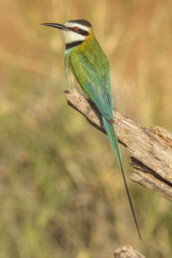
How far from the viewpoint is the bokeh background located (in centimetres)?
473

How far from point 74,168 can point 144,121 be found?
2.20 feet

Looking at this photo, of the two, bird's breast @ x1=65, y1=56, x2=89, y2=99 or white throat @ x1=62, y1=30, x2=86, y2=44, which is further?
white throat @ x1=62, y1=30, x2=86, y2=44

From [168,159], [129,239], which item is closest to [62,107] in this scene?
[129,239]

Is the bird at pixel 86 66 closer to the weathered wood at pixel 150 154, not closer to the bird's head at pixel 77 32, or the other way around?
the bird's head at pixel 77 32

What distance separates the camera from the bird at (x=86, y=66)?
3.60 m

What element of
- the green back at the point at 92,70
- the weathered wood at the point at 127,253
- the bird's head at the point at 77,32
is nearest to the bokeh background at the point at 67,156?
the bird's head at the point at 77,32

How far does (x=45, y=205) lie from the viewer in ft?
15.6

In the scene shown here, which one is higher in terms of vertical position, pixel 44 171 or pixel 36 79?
pixel 36 79

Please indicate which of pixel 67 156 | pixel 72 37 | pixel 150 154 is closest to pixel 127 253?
pixel 150 154

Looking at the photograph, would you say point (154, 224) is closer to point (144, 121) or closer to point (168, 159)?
point (144, 121)

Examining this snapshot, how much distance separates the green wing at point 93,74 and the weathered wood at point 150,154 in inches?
18.3

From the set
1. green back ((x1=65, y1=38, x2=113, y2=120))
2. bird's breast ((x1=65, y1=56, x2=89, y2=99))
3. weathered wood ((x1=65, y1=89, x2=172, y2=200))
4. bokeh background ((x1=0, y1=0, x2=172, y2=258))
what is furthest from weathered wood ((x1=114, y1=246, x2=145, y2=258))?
bokeh background ((x1=0, y1=0, x2=172, y2=258))

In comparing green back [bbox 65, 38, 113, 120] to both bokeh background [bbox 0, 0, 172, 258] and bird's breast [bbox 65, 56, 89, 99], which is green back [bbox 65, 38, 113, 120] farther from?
bokeh background [bbox 0, 0, 172, 258]

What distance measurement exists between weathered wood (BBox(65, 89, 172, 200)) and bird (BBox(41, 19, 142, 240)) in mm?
307
